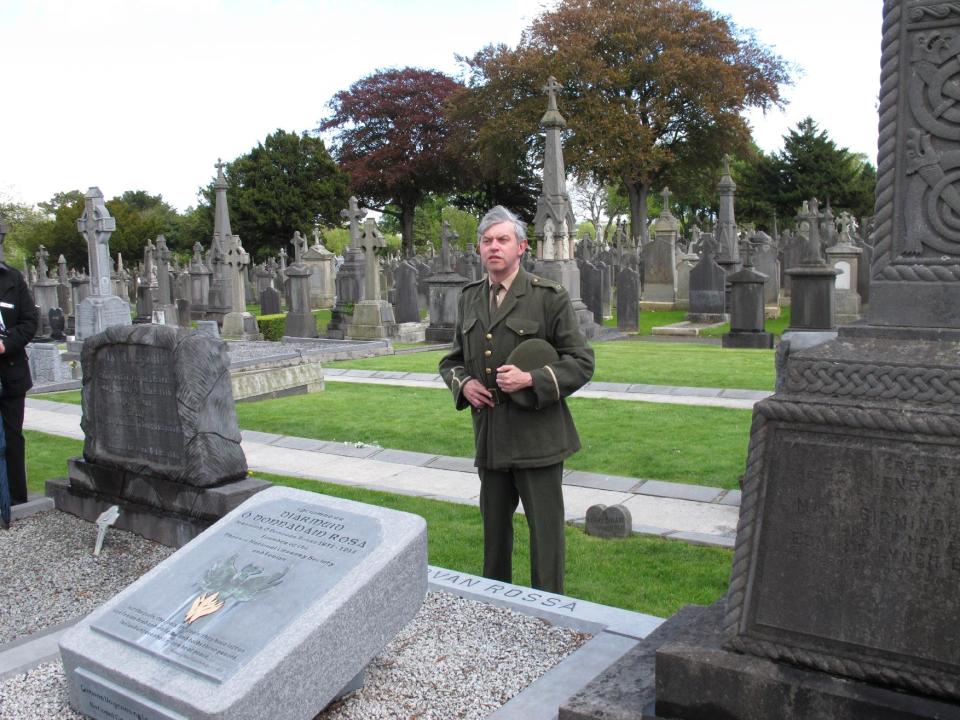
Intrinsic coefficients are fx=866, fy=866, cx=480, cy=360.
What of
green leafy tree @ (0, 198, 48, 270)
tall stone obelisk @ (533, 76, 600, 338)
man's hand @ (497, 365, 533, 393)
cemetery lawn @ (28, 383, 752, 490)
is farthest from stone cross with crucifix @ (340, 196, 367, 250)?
green leafy tree @ (0, 198, 48, 270)

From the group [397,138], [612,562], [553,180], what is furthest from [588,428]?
[397,138]

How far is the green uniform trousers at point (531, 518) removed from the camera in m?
4.16

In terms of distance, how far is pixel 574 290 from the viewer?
18.6 metres

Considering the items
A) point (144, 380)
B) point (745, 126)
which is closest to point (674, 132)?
point (745, 126)

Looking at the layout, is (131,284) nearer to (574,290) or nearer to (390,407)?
(574,290)

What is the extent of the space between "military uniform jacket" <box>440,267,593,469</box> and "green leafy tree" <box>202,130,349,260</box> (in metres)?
50.3

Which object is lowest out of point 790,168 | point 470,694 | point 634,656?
point 470,694

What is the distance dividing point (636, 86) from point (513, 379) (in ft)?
123

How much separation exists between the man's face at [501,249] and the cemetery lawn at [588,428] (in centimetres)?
352

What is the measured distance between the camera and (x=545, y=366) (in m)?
4.02

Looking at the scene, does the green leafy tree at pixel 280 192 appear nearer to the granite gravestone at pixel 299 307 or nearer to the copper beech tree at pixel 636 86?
the copper beech tree at pixel 636 86

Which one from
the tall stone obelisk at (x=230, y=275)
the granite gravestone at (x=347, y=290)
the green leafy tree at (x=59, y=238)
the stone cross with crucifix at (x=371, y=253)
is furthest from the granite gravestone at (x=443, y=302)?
the green leafy tree at (x=59, y=238)

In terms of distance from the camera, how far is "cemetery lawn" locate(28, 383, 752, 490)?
24.7 ft

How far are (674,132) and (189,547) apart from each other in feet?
130
